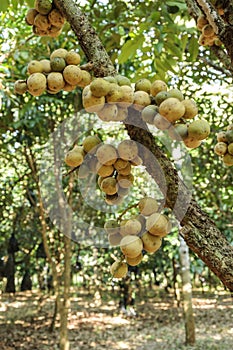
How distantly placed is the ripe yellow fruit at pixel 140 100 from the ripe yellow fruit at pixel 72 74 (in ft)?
0.41

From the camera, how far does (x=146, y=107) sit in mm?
812

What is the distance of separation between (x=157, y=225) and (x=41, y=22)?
606mm

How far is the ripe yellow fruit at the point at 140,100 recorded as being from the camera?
2.71ft

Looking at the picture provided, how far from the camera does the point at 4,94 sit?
15.4 feet

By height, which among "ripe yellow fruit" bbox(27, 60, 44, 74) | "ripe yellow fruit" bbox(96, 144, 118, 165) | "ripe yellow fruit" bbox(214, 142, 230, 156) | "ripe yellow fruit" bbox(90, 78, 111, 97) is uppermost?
"ripe yellow fruit" bbox(27, 60, 44, 74)

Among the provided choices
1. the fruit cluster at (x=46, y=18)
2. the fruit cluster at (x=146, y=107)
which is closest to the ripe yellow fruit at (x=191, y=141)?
the fruit cluster at (x=146, y=107)

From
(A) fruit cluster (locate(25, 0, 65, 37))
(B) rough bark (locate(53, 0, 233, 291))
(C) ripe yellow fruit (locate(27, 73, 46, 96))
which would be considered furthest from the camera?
(A) fruit cluster (locate(25, 0, 65, 37))

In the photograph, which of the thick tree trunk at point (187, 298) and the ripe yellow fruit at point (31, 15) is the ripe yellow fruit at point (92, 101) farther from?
the thick tree trunk at point (187, 298)

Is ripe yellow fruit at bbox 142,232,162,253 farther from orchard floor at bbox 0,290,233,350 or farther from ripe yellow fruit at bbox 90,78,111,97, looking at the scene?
orchard floor at bbox 0,290,233,350

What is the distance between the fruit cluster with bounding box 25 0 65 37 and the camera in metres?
1.02

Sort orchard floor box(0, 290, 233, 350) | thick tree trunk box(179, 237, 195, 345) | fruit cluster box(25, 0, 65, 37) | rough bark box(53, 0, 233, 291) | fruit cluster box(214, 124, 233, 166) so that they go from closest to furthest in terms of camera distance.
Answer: rough bark box(53, 0, 233, 291)
fruit cluster box(25, 0, 65, 37)
fruit cluster box(214, 124, 233, 166)
thick tree trunk box(179, 237, 195, 345)
orchard floor box(0, 290, 233, 350)

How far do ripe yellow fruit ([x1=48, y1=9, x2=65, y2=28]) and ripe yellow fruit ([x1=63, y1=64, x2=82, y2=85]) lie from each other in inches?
9.0

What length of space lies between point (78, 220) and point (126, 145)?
615cm

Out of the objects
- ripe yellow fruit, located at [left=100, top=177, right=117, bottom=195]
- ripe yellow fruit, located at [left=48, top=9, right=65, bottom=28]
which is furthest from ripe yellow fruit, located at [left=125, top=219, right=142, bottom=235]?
ripe yellow fruit, located at [left=48, top=9, right=65, bottom=28]
